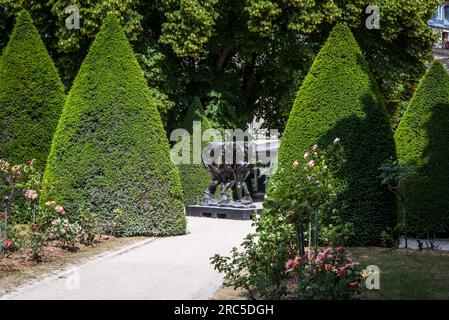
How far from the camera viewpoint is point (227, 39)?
27500 millimetres

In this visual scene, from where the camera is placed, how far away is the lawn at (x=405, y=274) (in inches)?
310

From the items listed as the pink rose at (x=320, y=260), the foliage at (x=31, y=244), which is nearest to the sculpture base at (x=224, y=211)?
the foliage at (x=31, y=244)

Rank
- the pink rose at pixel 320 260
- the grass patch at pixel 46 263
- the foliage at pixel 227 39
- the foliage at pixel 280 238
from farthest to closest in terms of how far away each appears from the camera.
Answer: the foliage at pixel 227 39
the grass patch at pixel 46 263
the foliage at pixel 280 238
the pink rose at pixel 320 260

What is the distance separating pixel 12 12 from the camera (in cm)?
2492

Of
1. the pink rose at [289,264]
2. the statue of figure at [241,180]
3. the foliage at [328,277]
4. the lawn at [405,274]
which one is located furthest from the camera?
the statue of figure at [241,180]

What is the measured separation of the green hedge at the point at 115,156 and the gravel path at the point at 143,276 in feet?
2.85

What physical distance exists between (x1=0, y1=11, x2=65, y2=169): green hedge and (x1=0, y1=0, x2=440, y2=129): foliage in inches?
251

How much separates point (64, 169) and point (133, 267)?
4.78m

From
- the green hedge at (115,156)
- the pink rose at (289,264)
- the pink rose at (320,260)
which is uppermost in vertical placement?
the green hedge at (115,156)

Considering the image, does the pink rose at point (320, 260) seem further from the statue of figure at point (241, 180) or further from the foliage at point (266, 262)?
the statue of figure at point (241, 180)

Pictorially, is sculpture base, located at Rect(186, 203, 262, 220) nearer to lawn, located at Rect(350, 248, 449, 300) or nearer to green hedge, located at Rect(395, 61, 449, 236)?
green hedge, located at Rect(395, 61, 449, 236)

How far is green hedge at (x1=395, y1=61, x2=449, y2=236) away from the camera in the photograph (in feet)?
47.7

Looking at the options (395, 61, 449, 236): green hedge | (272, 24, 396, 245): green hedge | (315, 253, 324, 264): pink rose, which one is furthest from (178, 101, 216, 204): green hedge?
(315, 253, 324, 264): pink rose

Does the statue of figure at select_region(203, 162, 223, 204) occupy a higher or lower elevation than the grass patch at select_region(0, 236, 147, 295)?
higher
